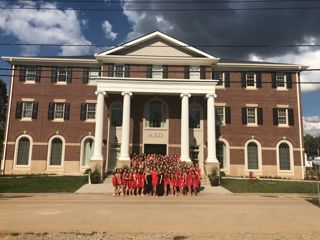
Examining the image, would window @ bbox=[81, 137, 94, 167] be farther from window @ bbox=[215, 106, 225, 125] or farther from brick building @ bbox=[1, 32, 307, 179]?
window @ bbox=[215, 106, 225, 125]

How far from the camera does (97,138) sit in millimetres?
25047

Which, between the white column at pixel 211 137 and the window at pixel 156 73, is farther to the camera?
the window at pixel 156 73

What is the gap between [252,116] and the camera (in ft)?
102

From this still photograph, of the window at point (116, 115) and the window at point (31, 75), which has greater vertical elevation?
the window at point (31, 75)

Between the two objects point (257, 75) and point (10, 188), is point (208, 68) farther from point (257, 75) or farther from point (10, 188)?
point (10, 188)

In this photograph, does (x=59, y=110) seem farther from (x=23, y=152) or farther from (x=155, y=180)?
(x=155, y=180)

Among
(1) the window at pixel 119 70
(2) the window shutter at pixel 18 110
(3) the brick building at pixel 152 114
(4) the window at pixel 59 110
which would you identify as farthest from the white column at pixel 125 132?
(2) the window shutter at pixel 18 110

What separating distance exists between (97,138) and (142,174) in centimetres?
788

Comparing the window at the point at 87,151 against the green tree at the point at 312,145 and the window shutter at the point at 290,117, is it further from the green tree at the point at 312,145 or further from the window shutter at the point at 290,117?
the green tree at the point at 312,145

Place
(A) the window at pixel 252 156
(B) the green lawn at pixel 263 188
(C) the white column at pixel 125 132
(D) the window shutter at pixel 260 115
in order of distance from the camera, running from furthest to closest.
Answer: (D) the window shutter at pixel 260 115 → (A) the window at pixel 252 156 → (C) the white column at pixel 125 132 → (B) the green lawn at pixel 263 188

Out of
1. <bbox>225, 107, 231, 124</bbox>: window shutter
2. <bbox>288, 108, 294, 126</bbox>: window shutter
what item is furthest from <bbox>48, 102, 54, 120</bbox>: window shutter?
<bbox>288, 108, 294, 126</bbox>: window shutter

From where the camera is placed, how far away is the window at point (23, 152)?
96.9ft

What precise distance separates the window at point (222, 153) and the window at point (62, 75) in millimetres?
15565

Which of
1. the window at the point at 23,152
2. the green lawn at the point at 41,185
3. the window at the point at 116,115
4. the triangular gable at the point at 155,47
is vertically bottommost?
the green lawn at the point at 41,185
